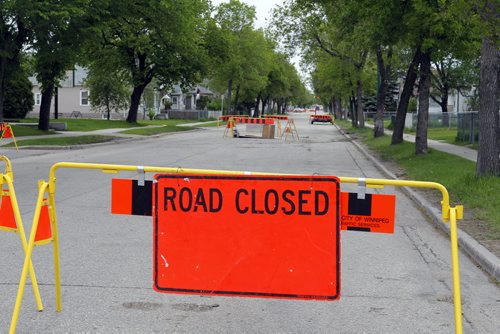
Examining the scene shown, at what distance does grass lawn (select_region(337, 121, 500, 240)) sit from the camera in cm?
982

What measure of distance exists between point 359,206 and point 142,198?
163 cm

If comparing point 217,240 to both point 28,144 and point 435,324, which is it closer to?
point 435,324

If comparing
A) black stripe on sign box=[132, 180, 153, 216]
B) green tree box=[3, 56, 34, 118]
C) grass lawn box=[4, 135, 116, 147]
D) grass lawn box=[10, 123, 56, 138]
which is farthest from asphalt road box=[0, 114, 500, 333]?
green tree box=[3, 56, 34, 118]

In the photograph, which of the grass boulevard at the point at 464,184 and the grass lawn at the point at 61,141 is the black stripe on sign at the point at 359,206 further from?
the grass lawn at the point at 61,141

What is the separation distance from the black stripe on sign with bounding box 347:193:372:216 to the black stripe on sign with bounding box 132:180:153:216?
4.86ft

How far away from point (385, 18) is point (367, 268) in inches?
515

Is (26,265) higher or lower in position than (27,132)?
lower

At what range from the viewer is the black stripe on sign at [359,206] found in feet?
15.2

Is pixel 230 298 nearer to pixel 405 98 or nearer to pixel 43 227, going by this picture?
pixel 43 227

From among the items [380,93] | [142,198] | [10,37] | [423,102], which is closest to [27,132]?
[10,37]

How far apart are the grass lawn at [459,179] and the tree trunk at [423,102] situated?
0.40 metres

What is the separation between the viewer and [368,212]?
15.2 ft

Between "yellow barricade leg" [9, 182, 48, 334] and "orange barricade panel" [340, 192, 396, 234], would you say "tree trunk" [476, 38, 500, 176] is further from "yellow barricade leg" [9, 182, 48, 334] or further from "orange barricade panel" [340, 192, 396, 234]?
"yellow barricade leg" [9, 182, 48, 334]

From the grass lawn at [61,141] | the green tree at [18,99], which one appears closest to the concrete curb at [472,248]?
the grass lawn at [61,141]
